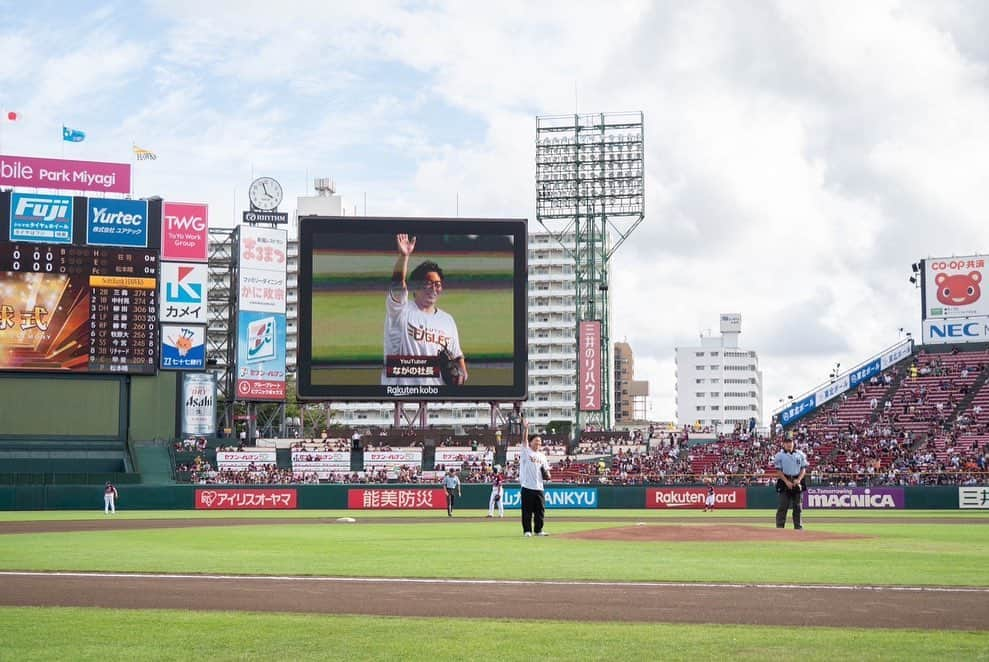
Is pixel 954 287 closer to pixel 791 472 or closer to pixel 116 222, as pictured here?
pixel 116 222

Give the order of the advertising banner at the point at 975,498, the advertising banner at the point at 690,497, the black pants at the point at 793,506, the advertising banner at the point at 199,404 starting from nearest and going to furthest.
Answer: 1. the black pants at the point at 793,506
2. the advertising banner at the point at 975,498
3. the advertising banner at the point at 690,497
4. the advertising banner at the point at 199,404

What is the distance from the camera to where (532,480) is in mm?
21828

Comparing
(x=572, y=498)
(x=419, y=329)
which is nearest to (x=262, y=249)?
(x=419, y=329)

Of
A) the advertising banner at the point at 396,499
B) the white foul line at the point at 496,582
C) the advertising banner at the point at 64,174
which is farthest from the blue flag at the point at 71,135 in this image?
the white foul line at the point at 496,582

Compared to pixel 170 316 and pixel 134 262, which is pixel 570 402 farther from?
pixel 134 262

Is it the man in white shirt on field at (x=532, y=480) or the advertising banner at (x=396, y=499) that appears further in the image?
the advertising banner at (x=396, y=499)

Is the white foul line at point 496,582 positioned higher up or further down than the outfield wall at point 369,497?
higher up

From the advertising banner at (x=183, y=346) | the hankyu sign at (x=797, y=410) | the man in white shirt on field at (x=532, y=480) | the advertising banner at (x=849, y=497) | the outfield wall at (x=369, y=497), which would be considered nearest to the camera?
the man in white shirt on field at (x=532, y=480)

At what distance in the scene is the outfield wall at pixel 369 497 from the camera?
2063 inches

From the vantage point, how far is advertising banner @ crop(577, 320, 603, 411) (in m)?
80.9

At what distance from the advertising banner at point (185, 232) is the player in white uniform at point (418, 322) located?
12610mm

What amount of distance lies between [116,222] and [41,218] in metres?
3.85

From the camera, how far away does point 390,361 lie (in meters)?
65.7

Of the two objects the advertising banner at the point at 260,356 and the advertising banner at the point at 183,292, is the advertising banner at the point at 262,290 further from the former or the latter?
the advertising banner at the point at 183,292
